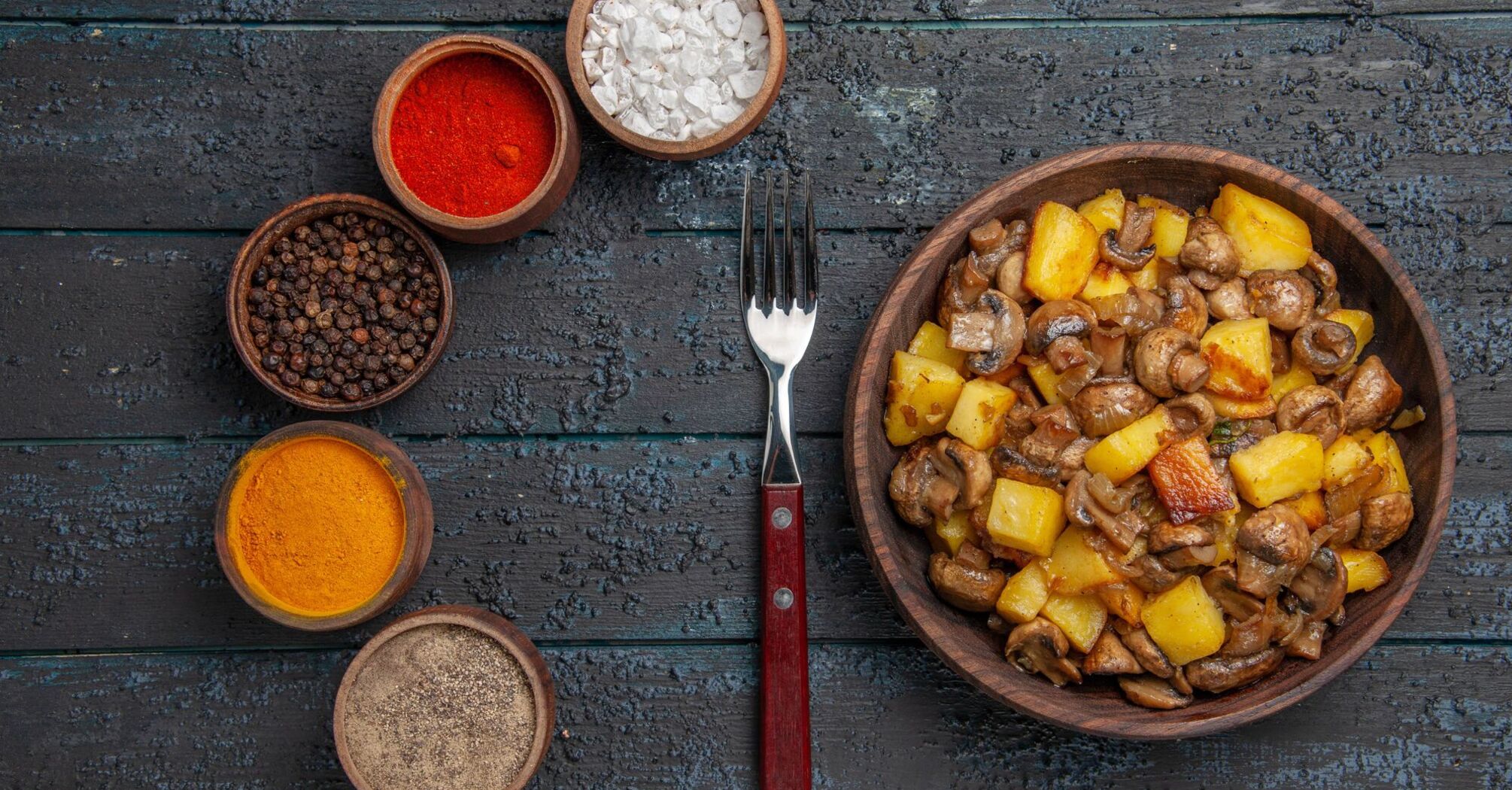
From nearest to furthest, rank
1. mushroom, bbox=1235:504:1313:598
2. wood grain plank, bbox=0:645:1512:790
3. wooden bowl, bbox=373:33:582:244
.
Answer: mushroom, bbox=1235:504:1313:598
wooden bowl, bbox=373:33:582:244
wood grain plank, bbox=0:645:1512:790

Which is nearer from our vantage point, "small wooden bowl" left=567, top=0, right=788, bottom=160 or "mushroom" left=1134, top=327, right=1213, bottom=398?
"mushroom" left=1134, top=327, right=1213, bottom=398

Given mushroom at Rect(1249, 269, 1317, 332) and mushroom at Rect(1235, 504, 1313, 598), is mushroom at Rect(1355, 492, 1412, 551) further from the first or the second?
mushroom at Rect(1249, 269, 1317, 332)

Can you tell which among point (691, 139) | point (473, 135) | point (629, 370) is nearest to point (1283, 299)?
point (691, 139)

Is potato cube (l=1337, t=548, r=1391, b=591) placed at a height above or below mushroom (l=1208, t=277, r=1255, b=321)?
below

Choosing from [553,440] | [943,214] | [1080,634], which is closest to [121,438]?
[553,440]

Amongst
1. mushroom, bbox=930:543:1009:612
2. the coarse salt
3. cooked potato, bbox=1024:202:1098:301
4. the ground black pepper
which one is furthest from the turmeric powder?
cooked potato, bbox=1024:202:1098:301

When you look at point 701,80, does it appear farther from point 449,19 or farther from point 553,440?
point 553,440
